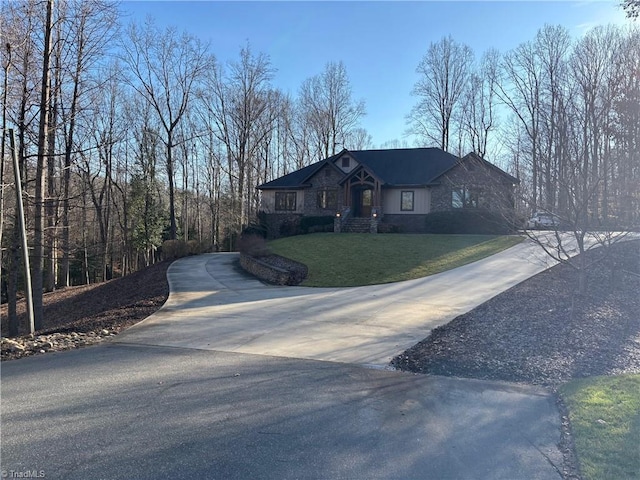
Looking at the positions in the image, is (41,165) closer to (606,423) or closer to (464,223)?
→ (606,423)

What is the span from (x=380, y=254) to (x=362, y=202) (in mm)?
11654

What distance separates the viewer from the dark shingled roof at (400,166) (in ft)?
93.7

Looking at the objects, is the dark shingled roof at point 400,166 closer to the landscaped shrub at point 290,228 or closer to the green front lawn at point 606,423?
the landscaped shrub at point 290,228

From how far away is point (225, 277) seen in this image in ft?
57.5

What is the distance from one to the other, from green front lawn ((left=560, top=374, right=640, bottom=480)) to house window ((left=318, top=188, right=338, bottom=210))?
84.6 ft

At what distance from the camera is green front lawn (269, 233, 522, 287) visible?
15719 mm

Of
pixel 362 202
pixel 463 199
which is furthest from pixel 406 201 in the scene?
pixel 463 199

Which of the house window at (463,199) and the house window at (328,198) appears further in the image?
the house window at (328,198)

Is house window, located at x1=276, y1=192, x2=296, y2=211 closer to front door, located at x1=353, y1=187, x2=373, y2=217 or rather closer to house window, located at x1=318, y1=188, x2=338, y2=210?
house window, located at x1=318, y1=188, x2=338, y2=210

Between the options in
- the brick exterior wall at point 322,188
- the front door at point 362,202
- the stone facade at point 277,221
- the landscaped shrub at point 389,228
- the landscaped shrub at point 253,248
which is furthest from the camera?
the stone facade at point 277,221

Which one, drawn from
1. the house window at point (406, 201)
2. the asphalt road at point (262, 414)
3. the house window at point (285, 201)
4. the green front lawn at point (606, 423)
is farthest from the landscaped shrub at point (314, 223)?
the green front lawn at point (606, 423)

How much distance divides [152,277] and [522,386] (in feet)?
60.6

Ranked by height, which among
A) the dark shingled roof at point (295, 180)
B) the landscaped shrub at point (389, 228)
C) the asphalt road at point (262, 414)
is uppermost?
the dark shingled roof at point (295, 180)

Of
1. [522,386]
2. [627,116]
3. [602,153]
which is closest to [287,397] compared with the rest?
[522,386]
